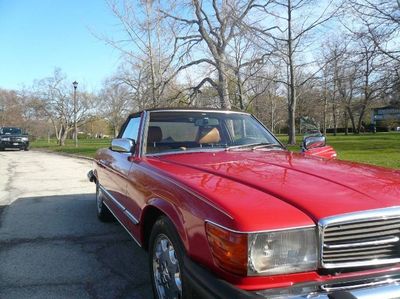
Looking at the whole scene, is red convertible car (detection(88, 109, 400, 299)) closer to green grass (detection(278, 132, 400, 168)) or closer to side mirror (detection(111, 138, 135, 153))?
side mirror (detection(111, 138, 135, 153))

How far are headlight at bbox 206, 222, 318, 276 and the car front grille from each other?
0.09 meters

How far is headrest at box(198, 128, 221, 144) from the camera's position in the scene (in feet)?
14.6

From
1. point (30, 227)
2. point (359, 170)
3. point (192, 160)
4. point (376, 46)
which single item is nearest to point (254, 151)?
point (192, 160)

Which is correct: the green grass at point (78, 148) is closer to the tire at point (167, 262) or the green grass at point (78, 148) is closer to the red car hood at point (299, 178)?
the red car hood at point (299, 178)

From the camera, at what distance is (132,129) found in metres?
5.05

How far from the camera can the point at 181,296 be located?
105 inches

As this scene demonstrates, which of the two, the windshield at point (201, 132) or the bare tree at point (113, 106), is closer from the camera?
the windshield at point (201, 132)

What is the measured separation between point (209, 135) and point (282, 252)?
2420 mm

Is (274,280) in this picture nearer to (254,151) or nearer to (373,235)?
(373,235)

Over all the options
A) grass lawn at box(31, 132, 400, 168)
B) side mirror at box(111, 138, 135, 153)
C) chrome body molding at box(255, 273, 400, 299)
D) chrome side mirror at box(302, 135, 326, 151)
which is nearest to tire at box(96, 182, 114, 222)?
side mirror at box(111, 138, 135, 153)

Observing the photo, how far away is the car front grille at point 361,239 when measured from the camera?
7.34 ft

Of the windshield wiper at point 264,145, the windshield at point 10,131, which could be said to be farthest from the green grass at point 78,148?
→ the windshield wiper at point 264,145

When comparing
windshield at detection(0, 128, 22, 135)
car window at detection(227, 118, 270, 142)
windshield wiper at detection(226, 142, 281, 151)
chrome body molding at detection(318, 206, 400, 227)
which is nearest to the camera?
chrome body molding at detection(318, 206, 400, 227)

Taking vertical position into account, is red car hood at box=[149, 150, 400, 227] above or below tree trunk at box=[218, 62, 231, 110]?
below
